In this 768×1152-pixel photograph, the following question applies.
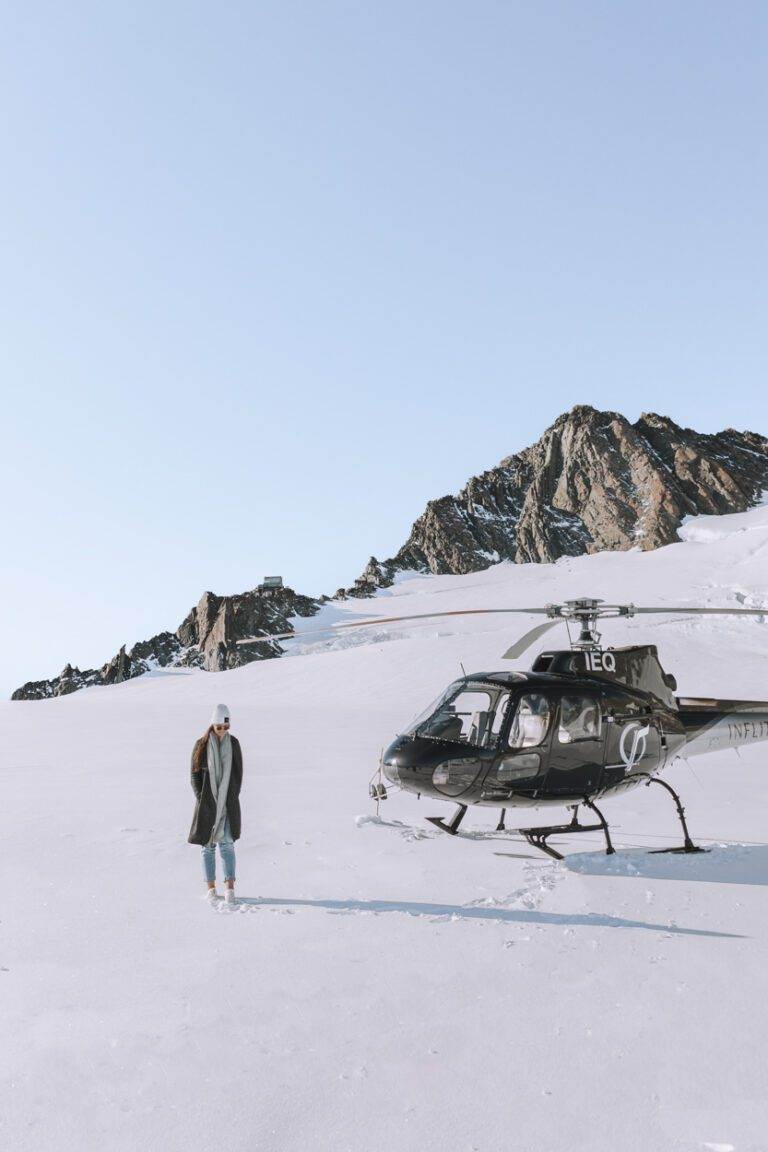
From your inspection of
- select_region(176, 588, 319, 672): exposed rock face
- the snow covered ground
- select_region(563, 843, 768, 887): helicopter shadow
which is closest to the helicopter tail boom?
the snow covered ground

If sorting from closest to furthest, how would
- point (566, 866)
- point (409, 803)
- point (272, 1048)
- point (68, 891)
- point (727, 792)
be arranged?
point (272, 1048) < point (68, 891) < point (566, 866) < point (409, 803) < point (727, 792)

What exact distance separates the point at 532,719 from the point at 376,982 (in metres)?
4.07

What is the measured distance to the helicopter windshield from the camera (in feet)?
29.4

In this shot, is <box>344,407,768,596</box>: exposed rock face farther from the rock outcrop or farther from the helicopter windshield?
the helicopter windshield

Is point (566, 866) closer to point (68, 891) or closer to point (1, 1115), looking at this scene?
point (68, 891)

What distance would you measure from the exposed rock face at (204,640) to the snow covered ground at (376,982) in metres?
64.4

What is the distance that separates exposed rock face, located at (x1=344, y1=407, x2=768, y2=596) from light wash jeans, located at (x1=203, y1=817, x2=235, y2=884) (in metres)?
78.6

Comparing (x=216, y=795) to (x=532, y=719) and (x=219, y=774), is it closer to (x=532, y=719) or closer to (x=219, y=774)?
(x=219, y=774)

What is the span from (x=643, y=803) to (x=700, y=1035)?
27.2ft

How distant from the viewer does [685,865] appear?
8.52 metres

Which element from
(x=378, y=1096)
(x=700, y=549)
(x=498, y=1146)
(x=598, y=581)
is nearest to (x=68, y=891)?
(x=378, y=1096)

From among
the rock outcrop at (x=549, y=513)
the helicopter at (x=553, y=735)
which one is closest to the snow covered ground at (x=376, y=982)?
the helicopter at (x=553, y=735)

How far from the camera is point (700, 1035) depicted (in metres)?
4.71

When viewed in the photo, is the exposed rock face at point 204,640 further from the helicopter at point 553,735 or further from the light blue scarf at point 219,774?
the light blue scarf at point 219,774
